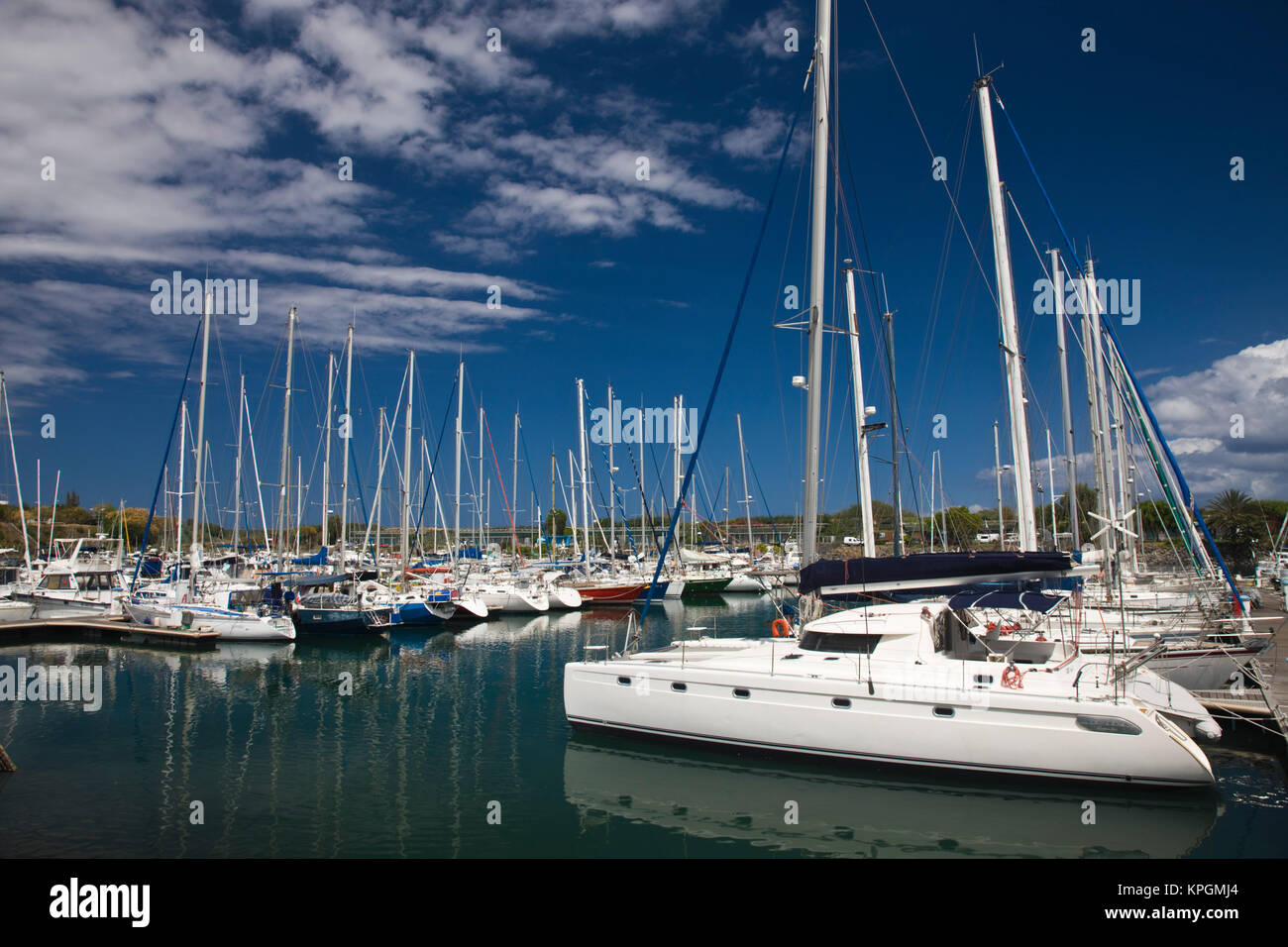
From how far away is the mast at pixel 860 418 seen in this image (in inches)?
1037

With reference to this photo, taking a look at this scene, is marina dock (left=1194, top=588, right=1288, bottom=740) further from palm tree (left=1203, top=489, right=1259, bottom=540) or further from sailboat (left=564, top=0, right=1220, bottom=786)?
palm tree (left=1203, top=489, right=1259, bottom=540)

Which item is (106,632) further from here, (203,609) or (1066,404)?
(1066,404)

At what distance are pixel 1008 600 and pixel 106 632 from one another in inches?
1546

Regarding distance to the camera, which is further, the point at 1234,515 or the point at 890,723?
the point at 1234,515

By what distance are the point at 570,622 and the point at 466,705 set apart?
1980 cm

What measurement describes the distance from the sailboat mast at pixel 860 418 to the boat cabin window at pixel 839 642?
36.2 feet

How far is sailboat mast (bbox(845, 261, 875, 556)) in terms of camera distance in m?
26.3

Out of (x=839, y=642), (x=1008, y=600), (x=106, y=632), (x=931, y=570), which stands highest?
(x=931, y=570)

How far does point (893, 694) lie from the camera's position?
548 inches

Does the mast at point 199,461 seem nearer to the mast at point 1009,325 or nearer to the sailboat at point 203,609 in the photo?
the sailboat at point 203,609

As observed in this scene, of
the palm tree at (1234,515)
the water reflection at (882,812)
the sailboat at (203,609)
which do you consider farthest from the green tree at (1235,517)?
the sailboat at (203,609)

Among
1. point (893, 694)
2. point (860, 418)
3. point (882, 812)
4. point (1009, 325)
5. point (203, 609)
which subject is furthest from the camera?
point (203, 609)

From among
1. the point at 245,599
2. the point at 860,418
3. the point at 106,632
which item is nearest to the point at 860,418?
the point at 860,418
